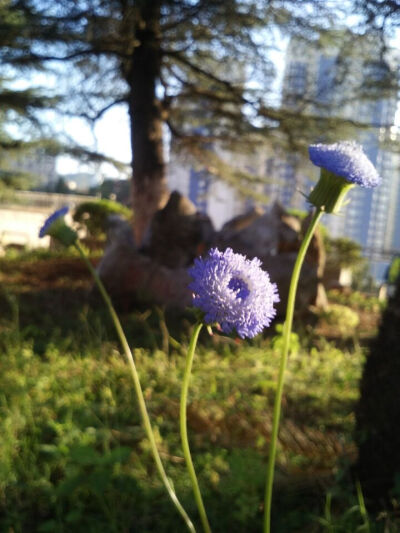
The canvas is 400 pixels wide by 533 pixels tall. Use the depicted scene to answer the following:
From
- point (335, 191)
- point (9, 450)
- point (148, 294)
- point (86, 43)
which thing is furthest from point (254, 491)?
point (86, 43)

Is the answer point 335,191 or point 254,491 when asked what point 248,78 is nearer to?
point 254,491

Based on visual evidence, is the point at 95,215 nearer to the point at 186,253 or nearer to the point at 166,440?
the point at 186,253

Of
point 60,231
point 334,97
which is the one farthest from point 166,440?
point 334,97

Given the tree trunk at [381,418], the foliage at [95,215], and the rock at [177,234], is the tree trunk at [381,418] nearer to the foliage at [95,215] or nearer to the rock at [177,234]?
the rock at [177,234]

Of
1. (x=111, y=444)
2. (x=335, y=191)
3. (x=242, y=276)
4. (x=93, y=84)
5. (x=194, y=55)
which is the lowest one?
(x=111, y=444)

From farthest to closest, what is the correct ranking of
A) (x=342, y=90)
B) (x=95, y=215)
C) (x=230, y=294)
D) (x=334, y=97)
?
(x=95, y=215) → (x=334, y=97) → (x=342, y=90) → (x=230, y=294)

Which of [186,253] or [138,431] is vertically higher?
[186,253]

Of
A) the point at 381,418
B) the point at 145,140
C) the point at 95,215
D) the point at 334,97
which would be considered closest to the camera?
the point at 381,418
